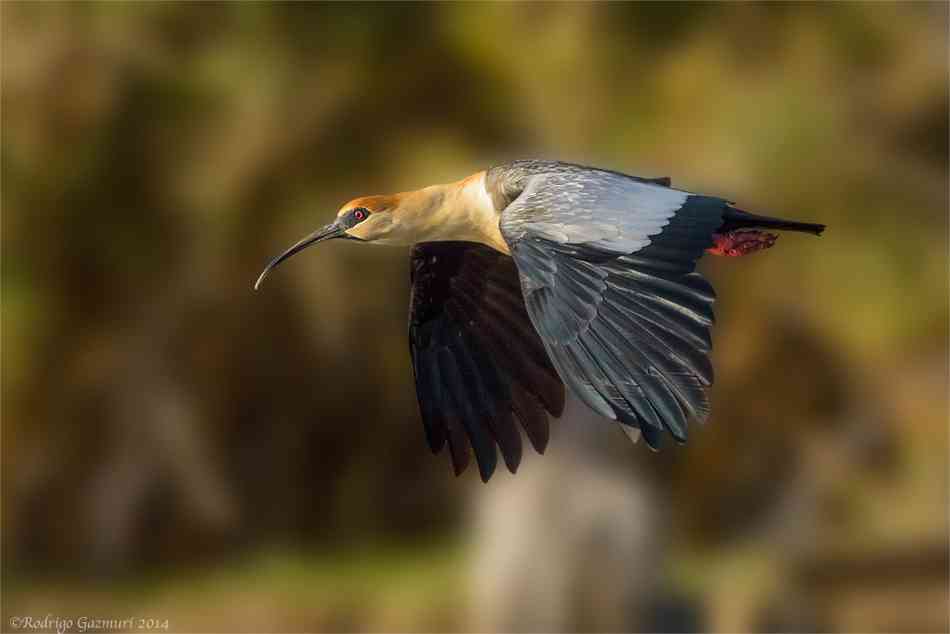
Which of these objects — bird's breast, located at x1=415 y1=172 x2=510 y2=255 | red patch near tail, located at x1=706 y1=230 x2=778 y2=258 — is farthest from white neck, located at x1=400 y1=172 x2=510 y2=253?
red patch near tail, located at x1=706 y1=230 x2=778 y2=258

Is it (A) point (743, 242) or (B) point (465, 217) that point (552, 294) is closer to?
(B) point (465, 217)

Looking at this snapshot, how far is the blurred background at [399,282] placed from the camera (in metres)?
9.26

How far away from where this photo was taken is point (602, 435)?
8.49 metres

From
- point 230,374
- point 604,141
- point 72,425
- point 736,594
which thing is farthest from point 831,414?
point 72,425

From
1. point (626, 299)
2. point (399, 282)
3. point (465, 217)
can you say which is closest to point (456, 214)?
point (465, 217)

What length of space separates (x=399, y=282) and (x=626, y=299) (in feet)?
17.0

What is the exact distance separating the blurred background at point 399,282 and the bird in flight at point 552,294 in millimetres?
3466

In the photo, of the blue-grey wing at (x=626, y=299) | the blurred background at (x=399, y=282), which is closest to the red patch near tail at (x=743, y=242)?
the blue-grey wing at (x=626, y=299)

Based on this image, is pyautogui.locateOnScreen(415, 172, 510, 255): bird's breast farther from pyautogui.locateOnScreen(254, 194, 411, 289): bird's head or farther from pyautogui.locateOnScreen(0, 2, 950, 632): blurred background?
pyautogui.locateOnScreen(0, 2, 950, 632): blurred background

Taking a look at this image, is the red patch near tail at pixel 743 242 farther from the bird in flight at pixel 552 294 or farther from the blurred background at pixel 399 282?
the blurred background at pixel 399 282

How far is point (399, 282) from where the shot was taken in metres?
9.61

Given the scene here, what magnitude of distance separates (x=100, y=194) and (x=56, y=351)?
29.5 inches

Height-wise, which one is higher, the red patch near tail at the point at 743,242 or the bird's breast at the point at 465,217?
the bird's breast at the point at 465,217

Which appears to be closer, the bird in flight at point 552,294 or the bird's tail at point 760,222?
the bird in flight at point 552,294
